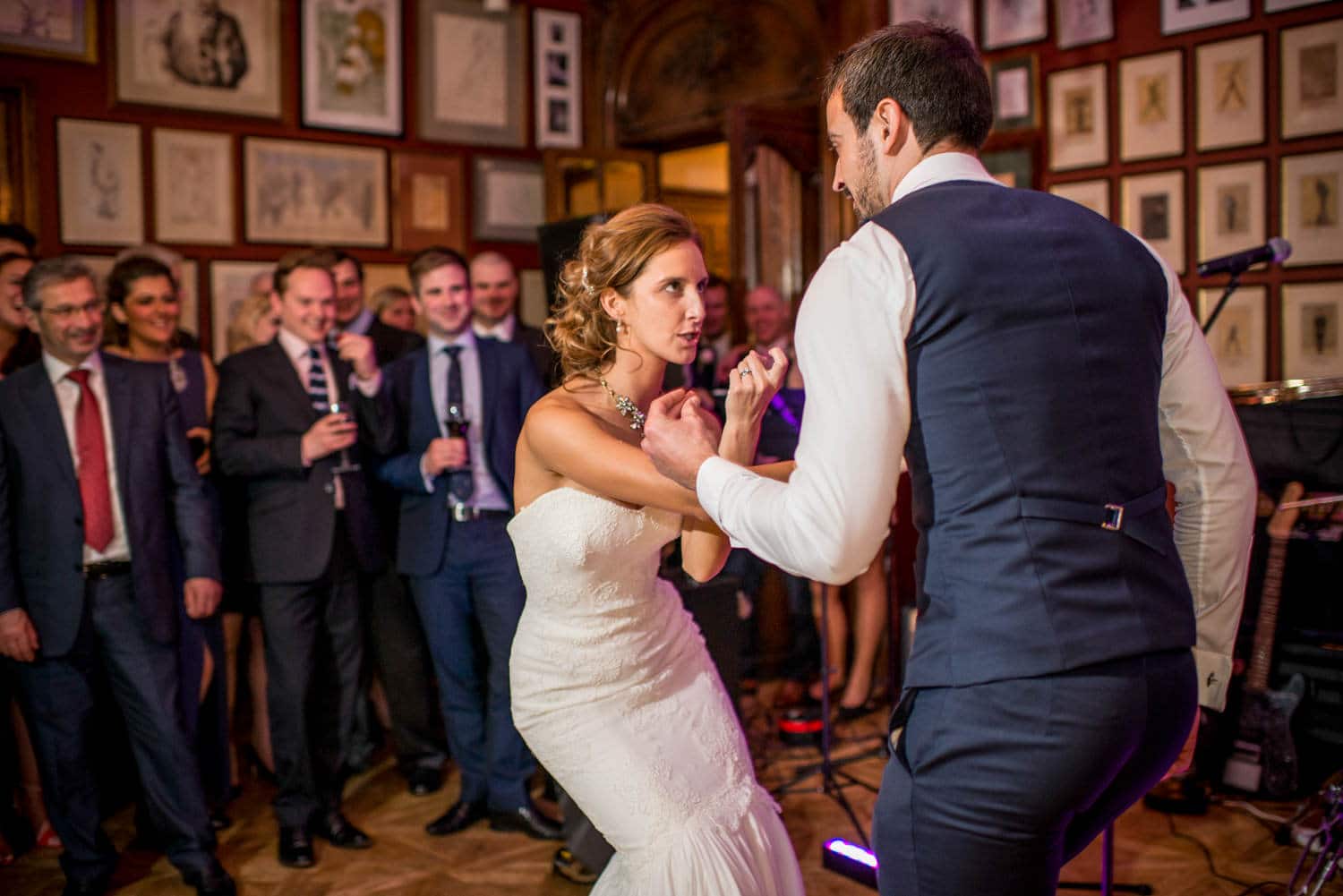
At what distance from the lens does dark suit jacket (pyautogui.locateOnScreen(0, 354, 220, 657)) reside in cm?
326

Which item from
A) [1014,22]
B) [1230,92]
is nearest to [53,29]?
[1014,22]

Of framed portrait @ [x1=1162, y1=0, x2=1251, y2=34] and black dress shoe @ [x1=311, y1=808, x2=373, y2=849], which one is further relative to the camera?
framed portrait @ [x1=1162, y1=0, x2=1251, y2=34]

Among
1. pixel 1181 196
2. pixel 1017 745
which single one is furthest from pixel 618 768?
pixel 1181 196

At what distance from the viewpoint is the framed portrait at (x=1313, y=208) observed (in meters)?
4.79

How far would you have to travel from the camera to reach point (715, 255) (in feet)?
29.4

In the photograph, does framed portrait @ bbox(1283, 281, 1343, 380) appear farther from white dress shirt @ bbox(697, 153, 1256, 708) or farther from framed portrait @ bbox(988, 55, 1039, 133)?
white dress shirt @ bbox(697, 153, 1256, 708)

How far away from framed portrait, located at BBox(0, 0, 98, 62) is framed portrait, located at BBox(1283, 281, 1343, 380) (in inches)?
228

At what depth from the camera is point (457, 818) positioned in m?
3.83

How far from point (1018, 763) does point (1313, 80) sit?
460 cm

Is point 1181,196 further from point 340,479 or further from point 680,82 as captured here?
point 340,479

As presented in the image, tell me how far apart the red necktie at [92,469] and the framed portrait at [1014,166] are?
4146 millimetres

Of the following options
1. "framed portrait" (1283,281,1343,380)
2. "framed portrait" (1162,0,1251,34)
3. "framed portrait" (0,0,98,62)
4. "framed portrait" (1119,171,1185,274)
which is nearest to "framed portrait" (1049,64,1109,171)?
"framed portrait" (1119,171,1185,274)

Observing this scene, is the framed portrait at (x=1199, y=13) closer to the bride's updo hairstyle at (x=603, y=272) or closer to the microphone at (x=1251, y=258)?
the microphone at (x=1251, y=258)

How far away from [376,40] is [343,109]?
47cm
